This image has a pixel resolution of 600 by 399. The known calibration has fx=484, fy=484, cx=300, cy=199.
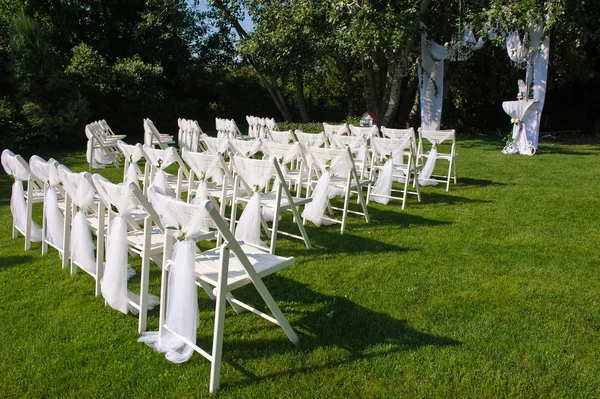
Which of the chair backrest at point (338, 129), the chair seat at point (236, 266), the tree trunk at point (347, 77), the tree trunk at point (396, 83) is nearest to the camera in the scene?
the chair seat at point (236, 266)

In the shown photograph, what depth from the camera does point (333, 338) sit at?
117 inches

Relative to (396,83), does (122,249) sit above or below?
below

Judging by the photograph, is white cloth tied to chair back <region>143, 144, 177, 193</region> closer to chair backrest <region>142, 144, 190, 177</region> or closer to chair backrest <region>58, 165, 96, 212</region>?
chair backrest <region>142, 144, 190, 177</region>

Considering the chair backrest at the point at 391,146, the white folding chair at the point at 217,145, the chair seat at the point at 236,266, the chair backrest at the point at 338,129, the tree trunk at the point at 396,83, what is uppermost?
the tree trunk at the point at 396,83

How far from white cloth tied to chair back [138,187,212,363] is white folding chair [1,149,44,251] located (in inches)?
90.2

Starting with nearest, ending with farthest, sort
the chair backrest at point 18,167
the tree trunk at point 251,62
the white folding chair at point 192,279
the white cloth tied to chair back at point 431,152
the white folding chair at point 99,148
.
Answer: the white folding chair at point 192,279
the chair backrest at point 18,167
the white cloth tied to chair back at point 431,152
the white folding chair at point 99,148
the tree trunk at point 251,62

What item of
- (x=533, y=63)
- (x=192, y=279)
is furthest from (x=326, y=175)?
(x=533, y=63)

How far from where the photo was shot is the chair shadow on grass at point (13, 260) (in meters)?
4.16

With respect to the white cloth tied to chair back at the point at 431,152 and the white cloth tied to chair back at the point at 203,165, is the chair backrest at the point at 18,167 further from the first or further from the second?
the white cloth tied to chair back at the point at 431,152

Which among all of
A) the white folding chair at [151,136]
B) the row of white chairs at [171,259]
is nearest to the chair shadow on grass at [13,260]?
Answer: the row of white chairs at [171,259]

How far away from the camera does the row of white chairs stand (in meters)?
2.45

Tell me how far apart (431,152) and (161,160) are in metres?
4.23

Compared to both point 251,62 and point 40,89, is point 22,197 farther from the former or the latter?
point 251,62

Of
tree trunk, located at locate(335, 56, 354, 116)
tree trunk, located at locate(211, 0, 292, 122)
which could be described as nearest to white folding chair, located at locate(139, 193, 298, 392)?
tree trunk, located at locate(335, 56, 354, 116)
